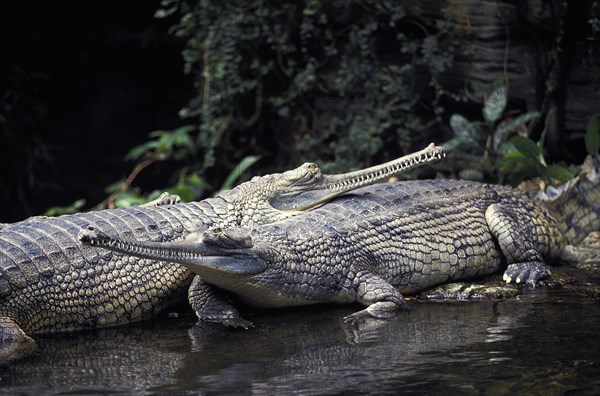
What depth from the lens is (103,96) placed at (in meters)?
11.7

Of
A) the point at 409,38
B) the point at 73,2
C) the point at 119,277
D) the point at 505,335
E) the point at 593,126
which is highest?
the point at 73,2

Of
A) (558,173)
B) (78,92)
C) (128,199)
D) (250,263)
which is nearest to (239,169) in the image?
(128,199)

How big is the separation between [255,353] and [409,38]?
501 centimetres

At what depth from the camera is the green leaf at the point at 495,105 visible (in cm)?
762

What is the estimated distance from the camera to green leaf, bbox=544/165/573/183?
6692 millimetres

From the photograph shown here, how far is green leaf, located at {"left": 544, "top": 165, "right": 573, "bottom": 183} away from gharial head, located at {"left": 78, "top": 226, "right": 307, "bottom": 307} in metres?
2.83

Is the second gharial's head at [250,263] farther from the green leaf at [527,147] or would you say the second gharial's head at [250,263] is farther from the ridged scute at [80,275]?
the green leaf at [527,147]

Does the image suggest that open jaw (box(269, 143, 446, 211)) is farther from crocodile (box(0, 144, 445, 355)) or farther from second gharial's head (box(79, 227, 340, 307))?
second gharial's head (box(79, 227, 340, 307))

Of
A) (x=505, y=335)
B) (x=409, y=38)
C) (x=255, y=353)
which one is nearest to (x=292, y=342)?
(x=255, y=353)

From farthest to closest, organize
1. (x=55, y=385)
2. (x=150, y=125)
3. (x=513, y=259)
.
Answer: (x=150, y=125)
(x=513, y=259)
(x=55, y=385)

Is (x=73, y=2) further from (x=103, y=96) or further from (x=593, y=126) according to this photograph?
(x=593, y=126)

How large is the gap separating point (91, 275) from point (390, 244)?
191cm

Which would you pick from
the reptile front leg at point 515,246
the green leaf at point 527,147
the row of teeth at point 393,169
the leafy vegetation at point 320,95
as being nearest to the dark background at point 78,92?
the leafy vegetation at point 320,95

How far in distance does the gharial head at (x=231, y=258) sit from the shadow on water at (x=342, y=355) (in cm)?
19
